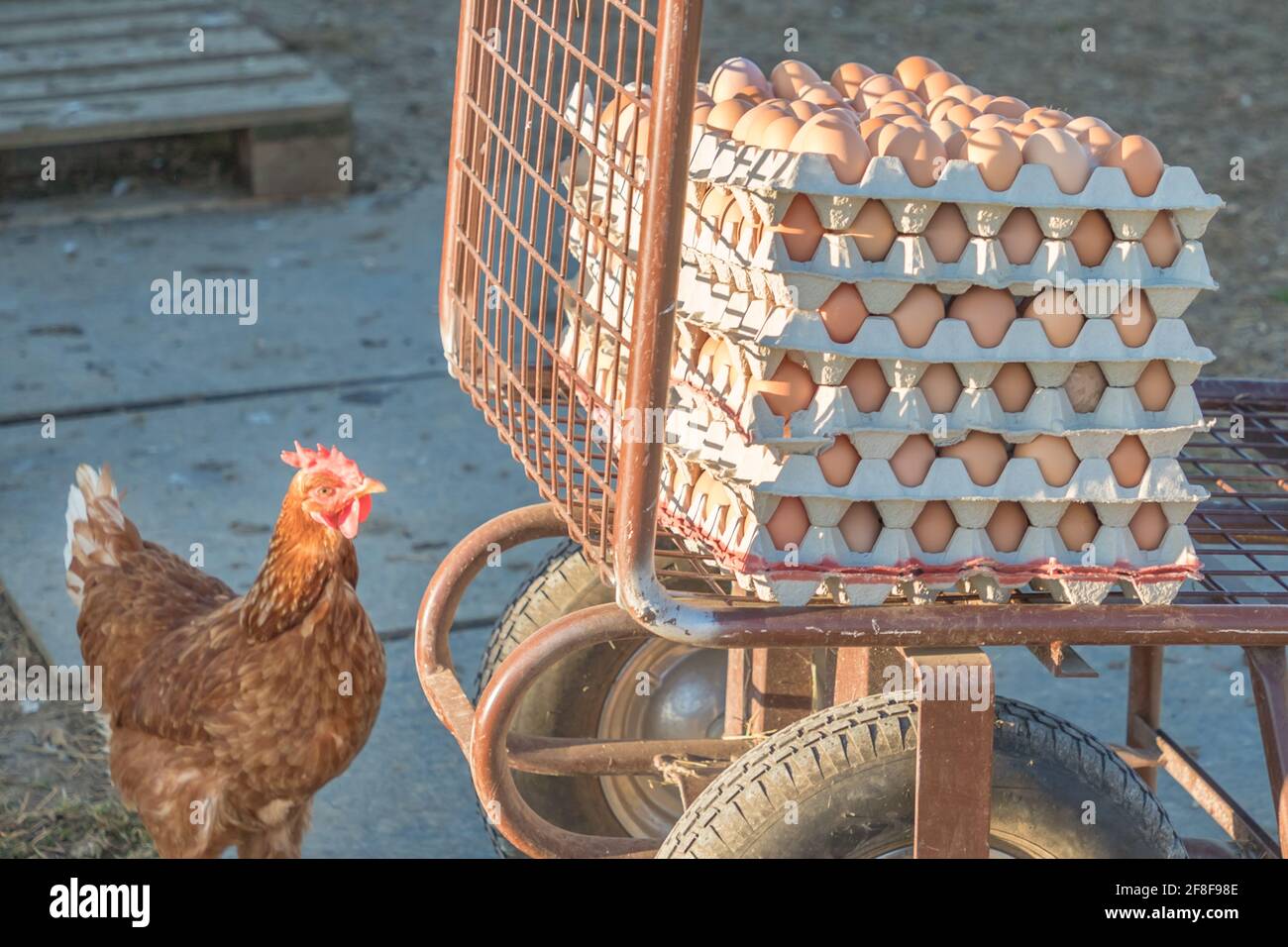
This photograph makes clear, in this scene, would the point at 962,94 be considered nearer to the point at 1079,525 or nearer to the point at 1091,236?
the point at 1091,236

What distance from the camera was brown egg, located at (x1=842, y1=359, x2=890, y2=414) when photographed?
2158 mm

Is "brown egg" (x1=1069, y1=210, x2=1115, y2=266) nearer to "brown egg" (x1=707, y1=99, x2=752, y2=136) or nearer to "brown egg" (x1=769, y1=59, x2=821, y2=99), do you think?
"brown egg" (x1=707, y1=99, x2=752, y2=136)

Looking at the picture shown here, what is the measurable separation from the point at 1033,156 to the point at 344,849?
6.69 feet

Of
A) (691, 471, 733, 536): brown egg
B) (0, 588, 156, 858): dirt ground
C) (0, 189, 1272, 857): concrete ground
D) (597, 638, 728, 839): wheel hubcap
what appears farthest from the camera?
(0, 189, 1272, 857): concrete ground

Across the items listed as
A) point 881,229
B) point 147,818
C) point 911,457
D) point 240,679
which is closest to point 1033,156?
point 881,229

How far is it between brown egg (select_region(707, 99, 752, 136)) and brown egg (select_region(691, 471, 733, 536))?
50 cm

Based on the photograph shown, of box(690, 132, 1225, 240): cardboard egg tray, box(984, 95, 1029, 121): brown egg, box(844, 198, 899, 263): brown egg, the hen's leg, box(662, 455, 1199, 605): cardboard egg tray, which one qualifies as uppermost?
box(984, 95, 1029, 121): brown egg

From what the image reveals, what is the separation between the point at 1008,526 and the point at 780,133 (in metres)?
0.61

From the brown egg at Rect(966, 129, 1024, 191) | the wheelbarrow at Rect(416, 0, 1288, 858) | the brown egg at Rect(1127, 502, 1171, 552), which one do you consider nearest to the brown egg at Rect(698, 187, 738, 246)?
the wheelbarrow at Rect(416, 0, 1288, 858)

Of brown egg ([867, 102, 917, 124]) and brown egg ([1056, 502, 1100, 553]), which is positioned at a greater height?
brown egg ([867, 102, 917, 124])

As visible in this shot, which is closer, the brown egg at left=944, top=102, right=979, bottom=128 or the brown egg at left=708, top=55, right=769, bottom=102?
the brown egg at left=944, top=102, right=979, bottom=128

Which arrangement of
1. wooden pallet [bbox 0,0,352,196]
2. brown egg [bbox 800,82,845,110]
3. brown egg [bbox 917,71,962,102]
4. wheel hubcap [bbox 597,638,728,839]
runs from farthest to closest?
wooden pallet [bbox 0,0,352,196] → wheel hubcap [bbox 597,638,728,839] → brown egg [bbox 917,71,962,102] → brown egg [bbox 800,82,845,110]

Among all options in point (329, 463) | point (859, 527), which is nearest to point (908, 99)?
point (859, 527)

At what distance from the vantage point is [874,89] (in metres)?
2.61
